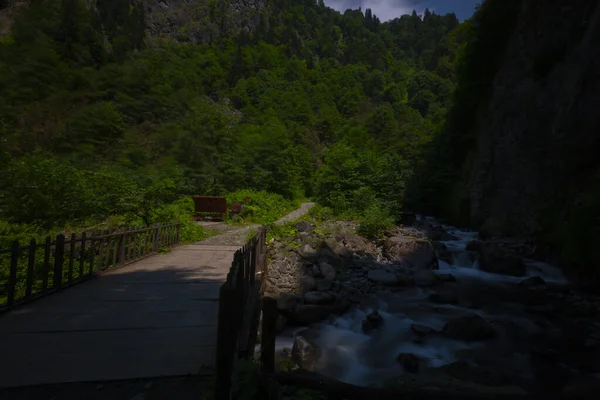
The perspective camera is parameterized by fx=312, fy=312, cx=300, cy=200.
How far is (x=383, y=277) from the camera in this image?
998 cm

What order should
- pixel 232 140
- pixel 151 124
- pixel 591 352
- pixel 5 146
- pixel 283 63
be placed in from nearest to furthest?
1. pixel 591 352
2. pixel 5 146
3. pixel 151 124
4. pixel 232 140
5. pixel 283 63

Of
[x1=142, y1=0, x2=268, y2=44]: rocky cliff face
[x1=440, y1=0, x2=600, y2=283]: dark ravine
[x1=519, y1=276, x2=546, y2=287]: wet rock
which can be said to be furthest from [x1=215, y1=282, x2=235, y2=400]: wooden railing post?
[x1=142, y1=0, x2=268, y2=44]: rocky cliff face

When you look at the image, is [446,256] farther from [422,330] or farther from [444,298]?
[422,330]

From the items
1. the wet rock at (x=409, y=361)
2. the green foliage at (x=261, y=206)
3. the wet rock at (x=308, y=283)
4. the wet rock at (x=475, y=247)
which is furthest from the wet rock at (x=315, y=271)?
the green foliage at (x=261, y=206)

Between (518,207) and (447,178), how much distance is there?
8642mm

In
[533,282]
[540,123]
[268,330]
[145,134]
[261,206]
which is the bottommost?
[533,282]

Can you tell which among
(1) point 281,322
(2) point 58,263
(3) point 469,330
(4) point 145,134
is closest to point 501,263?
(3) point 469,330

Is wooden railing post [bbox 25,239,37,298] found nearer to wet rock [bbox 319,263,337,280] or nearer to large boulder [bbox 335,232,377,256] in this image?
wet rock [bbox 319,263,337,280]

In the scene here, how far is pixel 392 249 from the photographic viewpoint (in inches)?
489

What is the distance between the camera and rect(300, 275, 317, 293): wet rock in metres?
8.53

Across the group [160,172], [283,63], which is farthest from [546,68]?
[283,63]

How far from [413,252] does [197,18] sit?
101 meters

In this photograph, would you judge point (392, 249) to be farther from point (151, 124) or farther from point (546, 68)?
point (151, 124)

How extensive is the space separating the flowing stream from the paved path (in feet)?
7.20
